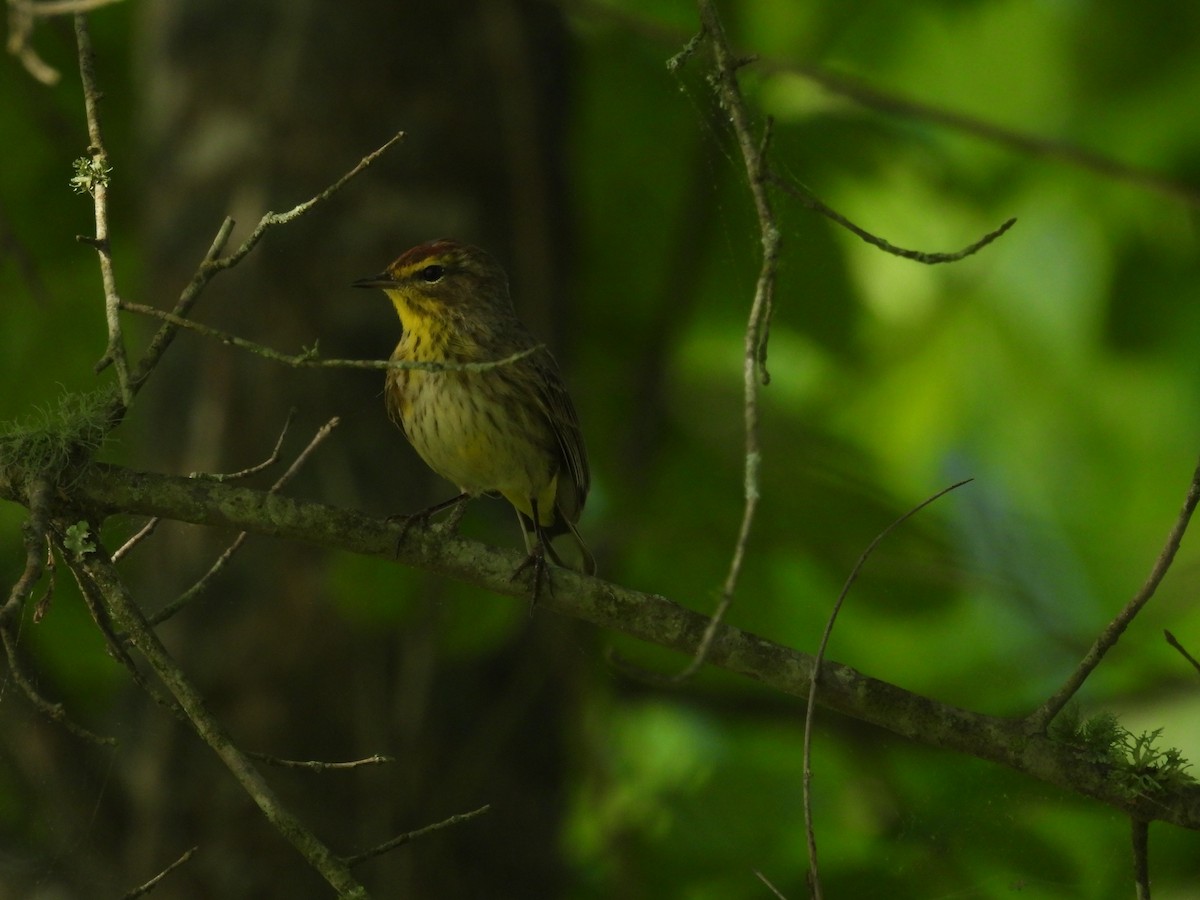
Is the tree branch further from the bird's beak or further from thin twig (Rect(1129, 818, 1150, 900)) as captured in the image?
the bird's beak

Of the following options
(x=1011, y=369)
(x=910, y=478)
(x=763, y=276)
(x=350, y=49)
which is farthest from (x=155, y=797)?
(x=1011, y=369)

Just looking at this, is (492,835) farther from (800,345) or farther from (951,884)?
(800,345)

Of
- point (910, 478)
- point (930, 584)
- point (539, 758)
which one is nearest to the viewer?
point (539, 758)

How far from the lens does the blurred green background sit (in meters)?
5.26

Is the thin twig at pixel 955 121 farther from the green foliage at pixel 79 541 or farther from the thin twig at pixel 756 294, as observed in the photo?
the green foliage at pixel 79 541

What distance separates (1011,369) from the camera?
7953mm

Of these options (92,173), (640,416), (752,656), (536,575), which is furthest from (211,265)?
(640,416)

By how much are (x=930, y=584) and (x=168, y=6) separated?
13.9ft

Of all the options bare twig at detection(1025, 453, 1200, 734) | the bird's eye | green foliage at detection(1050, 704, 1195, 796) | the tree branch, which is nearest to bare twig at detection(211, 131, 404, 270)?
the tree branch

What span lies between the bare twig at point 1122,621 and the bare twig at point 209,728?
1485mm

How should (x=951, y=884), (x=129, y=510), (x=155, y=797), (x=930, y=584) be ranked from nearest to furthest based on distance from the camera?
1. (x=129, y=510)
2. (x=951, y=884)
3. (x=155, y=797)
4. (x=930, y=584)

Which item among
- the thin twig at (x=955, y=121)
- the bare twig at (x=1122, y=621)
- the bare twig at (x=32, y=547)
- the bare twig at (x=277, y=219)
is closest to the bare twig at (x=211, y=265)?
the bare twig at (x=277, y=219)

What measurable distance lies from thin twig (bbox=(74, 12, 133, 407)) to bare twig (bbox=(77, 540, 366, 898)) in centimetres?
36

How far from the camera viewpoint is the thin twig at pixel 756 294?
2.13 meters
